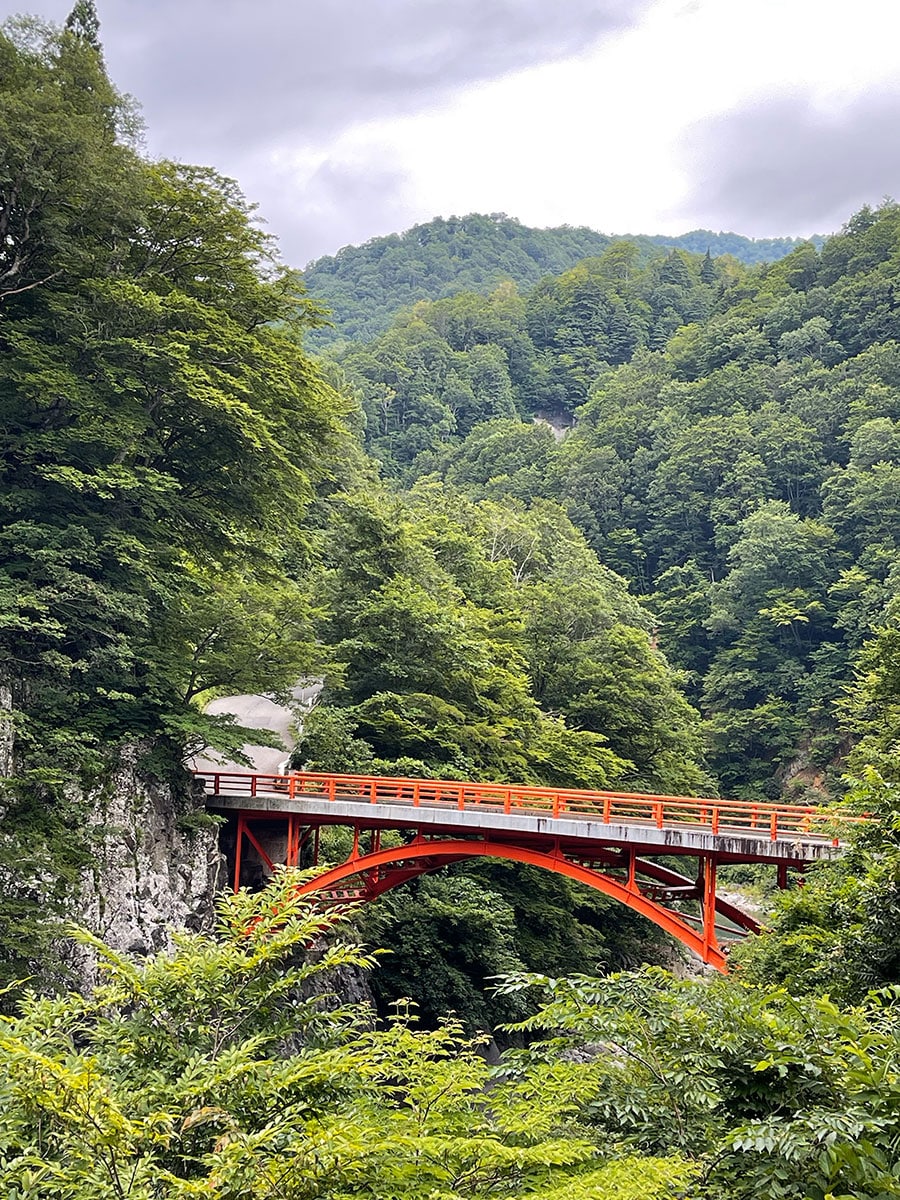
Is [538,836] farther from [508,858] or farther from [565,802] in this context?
[508,858]

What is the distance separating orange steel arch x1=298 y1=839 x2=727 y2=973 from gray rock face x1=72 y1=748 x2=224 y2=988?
2153mm

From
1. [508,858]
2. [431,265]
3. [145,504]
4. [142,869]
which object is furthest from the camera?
[431,265]

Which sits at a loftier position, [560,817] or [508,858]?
[560,817]

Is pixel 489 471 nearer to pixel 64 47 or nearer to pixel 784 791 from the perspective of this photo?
pixel 784 791

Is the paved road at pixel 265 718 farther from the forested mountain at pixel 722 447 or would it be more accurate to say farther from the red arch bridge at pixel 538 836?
the forested mountain at pixel 722 447

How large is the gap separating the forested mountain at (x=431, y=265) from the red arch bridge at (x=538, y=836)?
126 metres

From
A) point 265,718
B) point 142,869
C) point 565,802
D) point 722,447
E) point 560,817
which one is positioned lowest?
point 142,869

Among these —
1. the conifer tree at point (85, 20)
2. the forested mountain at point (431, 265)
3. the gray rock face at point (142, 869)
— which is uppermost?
the forested mountain at point (431, 265)

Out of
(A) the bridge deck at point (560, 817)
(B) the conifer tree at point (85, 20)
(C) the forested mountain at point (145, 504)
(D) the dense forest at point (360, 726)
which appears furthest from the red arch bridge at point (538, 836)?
(B) the conifer tree at point (85, 20)

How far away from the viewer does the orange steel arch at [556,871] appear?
50.4 ft

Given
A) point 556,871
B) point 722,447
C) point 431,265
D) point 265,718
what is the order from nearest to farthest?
point 556,871
point 265,718
point 722,447
point 431,265

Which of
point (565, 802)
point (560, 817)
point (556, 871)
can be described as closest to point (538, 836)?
point (560, 817)

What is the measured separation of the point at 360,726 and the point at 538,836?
365 inches

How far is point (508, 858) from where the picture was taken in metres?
18.8
